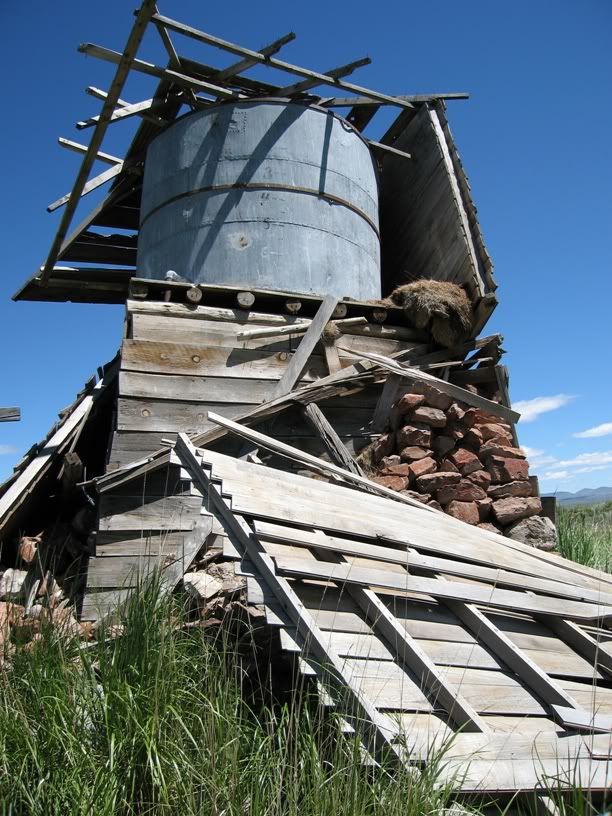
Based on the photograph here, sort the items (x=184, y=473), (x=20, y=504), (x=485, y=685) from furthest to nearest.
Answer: (x=20, y=504), (x=184, y=473), (x=485, y=685)

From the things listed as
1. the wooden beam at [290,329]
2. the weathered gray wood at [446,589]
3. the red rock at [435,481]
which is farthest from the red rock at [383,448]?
the weathered gray wood at [446,589]

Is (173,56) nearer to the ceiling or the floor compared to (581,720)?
nearer to the ceiling

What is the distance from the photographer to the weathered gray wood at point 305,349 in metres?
6.63

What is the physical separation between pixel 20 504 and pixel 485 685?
14.8 feet

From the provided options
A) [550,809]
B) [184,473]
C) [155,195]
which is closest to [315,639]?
[550,809]

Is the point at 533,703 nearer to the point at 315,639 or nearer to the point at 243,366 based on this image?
the point at 315,639

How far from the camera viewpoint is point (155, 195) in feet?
25.7

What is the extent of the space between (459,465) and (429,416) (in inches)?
23.0

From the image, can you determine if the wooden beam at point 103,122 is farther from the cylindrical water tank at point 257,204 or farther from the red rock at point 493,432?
the red rock at point 493,432

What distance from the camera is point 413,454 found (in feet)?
21.6

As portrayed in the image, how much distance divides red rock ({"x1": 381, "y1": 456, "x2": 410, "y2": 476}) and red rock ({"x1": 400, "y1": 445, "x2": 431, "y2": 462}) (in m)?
0.07

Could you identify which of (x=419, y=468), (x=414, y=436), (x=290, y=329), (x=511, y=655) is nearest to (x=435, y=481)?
(x=419, y=468)

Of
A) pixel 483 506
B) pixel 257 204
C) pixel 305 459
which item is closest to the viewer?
pixel 305 459

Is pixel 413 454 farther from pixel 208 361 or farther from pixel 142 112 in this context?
pixel 142 112
